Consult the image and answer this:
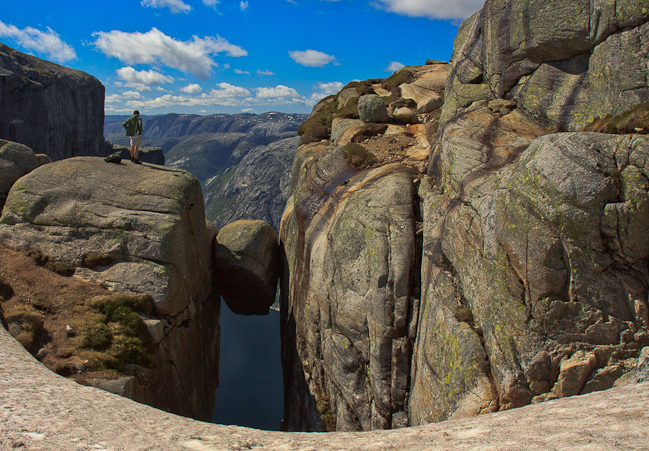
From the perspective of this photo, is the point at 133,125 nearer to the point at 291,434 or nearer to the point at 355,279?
the point at 355,279

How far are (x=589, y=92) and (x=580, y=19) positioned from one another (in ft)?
10.8

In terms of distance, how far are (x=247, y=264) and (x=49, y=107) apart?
16971 centimetres

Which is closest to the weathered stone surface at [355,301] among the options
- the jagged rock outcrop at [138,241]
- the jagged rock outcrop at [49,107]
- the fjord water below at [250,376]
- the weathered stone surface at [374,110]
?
the weathered stone surface at [374,110]

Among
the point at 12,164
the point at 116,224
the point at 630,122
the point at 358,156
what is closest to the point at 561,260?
the point at 630,122

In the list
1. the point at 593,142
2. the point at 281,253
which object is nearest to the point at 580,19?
the point at 593,142

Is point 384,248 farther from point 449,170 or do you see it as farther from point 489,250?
point 489,250

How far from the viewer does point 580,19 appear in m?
17.8

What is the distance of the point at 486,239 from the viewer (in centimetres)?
1537

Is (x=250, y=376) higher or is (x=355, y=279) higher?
(x=355, y=279)

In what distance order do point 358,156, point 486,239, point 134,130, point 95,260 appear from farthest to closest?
1. point 134,130
2. point 358,156
3. point 95,260
4. point 486,239

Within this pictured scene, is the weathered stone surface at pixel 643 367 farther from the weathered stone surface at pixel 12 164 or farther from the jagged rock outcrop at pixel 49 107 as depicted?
the jagged rock outcrop at pixel 49 107

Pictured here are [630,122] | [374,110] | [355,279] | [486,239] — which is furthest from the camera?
[374,110]

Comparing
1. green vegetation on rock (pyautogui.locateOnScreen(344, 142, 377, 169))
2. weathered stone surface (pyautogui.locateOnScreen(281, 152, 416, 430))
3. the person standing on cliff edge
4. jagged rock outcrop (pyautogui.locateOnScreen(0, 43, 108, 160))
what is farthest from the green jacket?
jagged rock outcrop (pyautogui.locateOnScreen(0, 43, 108, 160))

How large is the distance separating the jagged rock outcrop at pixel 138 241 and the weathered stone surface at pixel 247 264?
213 inches
